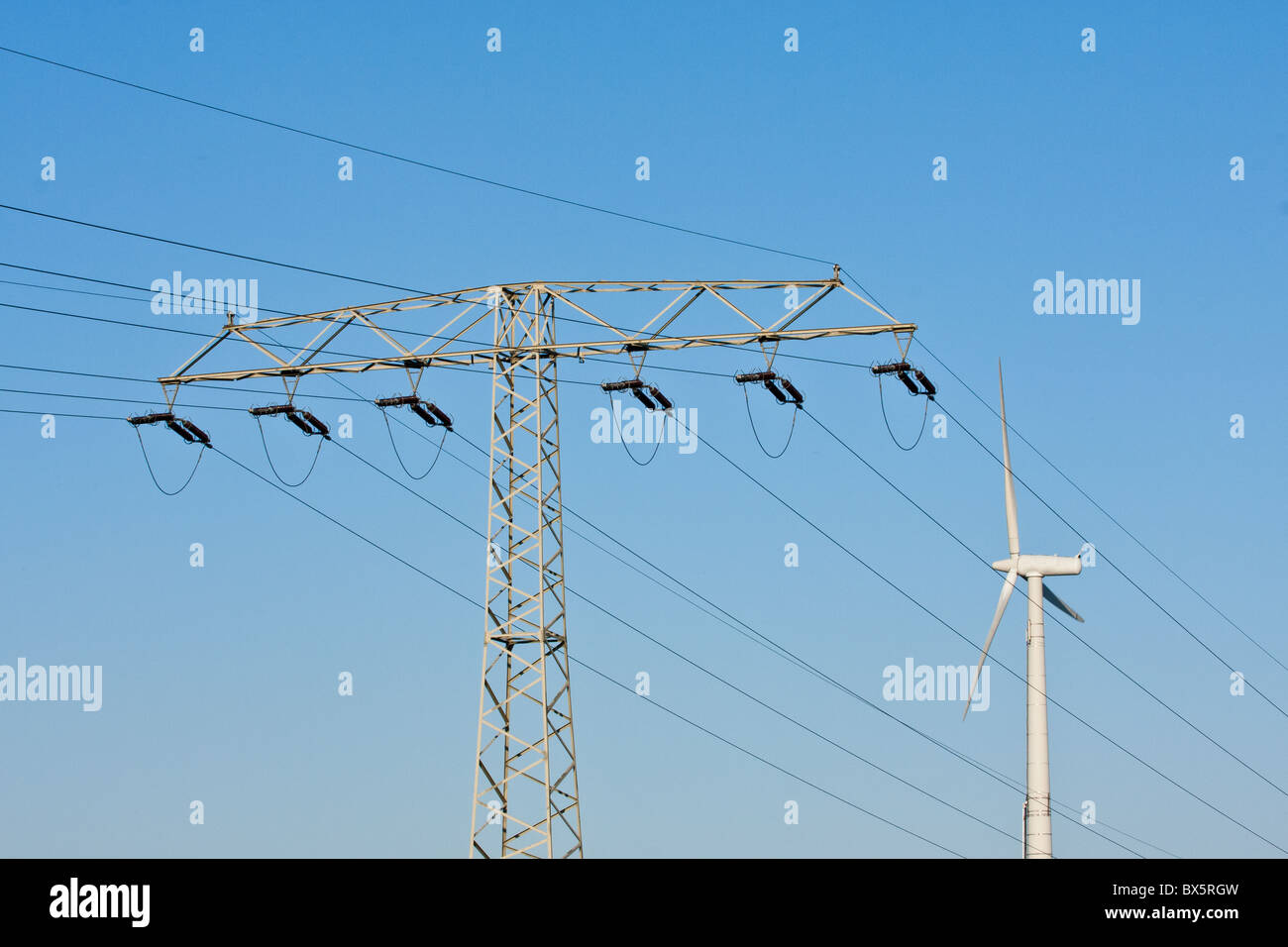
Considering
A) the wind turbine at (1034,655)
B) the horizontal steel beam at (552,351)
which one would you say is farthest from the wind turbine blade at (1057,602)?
the horizontal steel beam at (552,351)

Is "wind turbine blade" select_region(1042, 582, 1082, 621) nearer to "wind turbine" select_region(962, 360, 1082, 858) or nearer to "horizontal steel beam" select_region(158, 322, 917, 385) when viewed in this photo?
"wind turbine" select_region(962, 360, 1082, 858)

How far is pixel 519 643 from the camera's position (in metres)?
55.9

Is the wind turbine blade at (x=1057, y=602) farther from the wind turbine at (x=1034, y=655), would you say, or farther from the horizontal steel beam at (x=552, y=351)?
the horizontal steel beam at (x=552, y=351)

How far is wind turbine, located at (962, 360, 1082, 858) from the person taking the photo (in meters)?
73.5

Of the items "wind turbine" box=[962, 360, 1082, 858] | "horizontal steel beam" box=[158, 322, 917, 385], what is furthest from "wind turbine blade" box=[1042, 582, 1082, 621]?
"horizontal steel beam" box=[158, 322, 917, 385]

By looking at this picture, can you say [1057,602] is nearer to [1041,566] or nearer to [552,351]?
[1041,566]

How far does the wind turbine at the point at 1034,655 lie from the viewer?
73.5 m

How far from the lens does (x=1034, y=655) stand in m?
78.1
